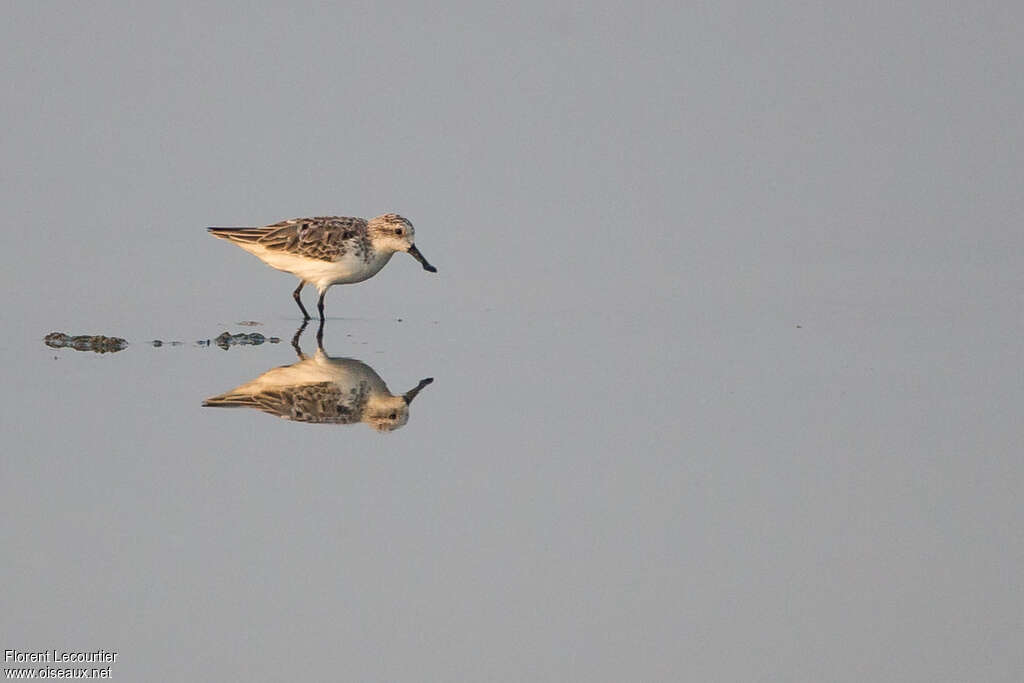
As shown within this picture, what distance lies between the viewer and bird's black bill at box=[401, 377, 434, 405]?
1177 centimetres

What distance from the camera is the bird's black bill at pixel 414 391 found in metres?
11.8

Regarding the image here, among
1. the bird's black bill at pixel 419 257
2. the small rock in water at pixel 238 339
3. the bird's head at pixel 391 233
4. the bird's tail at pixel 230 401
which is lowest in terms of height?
the bird's tail at pixel 230 401

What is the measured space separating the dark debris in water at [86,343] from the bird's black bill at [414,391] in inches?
103

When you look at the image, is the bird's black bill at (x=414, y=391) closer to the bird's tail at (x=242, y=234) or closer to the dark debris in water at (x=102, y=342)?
the dark debris in water at (x=102, y=342)

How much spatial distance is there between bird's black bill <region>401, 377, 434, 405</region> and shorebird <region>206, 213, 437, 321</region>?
3.38 meters

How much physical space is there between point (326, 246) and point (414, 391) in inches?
161

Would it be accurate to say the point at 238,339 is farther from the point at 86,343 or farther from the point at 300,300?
the point at 300,300

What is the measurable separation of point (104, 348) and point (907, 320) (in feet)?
22.8

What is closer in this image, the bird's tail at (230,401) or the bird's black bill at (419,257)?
the bird's tail at (230,401)

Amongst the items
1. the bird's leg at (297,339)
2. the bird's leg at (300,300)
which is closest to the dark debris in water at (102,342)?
the bird's leg at (297,339)

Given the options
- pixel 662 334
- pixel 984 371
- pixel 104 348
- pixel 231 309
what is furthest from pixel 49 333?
pixel 984 371

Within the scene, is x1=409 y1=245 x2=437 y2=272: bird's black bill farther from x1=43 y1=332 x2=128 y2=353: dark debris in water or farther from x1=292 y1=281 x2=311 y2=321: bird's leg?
x1=43 y1=332 x2=128 y2=353: dark debris in water

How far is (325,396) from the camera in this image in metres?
11.8

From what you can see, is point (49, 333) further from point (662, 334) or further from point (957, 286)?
point (957, 286)
